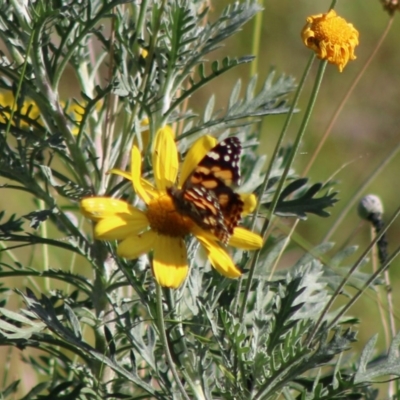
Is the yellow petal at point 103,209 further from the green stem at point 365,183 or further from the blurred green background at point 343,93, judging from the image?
the blurred green background at point 343,93

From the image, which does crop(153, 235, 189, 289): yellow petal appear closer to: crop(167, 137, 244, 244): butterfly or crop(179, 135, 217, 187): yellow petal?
crop(167, 137, 244, 244): butterfly

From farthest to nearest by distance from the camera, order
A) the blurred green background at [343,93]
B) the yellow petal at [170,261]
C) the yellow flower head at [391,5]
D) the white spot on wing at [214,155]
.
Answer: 1. the blurred green background at [343,93]
2. the yellow flower head at [391,5]
3. the white spot on wing at [214,155]
4. the yellow petal at [170,261]

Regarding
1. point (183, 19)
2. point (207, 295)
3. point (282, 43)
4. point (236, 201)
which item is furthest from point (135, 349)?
point (282, 43)

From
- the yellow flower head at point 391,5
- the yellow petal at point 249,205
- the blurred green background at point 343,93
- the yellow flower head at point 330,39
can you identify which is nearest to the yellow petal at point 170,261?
the yellow petal at point 249,205

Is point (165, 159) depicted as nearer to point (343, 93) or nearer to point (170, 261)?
point (170, 261)

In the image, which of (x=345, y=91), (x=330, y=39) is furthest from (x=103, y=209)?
(x=345, y=91)
